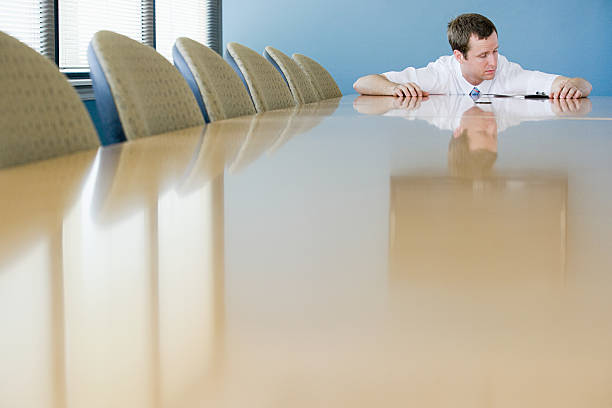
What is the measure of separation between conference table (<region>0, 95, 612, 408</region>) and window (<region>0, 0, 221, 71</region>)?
2.23 metres

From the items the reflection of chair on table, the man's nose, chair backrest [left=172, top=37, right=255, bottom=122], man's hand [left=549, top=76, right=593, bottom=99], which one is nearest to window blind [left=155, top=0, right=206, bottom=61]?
the man's nose

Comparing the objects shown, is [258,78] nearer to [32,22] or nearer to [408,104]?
[408,104]

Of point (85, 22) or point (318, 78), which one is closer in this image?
point (318, 78)

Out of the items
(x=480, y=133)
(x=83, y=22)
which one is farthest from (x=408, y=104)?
(x=83, y=22)

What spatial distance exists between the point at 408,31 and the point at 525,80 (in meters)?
2.00

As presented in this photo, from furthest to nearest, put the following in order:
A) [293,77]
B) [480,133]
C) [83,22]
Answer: [83,22]
[293,77]
[480,133]

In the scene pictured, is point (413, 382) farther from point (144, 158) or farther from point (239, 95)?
point (239, 95)

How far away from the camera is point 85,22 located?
3.25 meters

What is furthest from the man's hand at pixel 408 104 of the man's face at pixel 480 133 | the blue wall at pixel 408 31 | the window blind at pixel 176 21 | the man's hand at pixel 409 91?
the blue wall at pixel 408 31

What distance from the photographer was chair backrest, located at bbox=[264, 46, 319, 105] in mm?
2393

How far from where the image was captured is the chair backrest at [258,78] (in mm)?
1829

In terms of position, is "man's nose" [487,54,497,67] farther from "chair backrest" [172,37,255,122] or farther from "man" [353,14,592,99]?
"chair backrest" [172,37,255,122]

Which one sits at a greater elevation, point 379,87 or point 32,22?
point 32,22

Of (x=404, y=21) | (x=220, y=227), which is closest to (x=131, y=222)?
(x=220, y=227)
